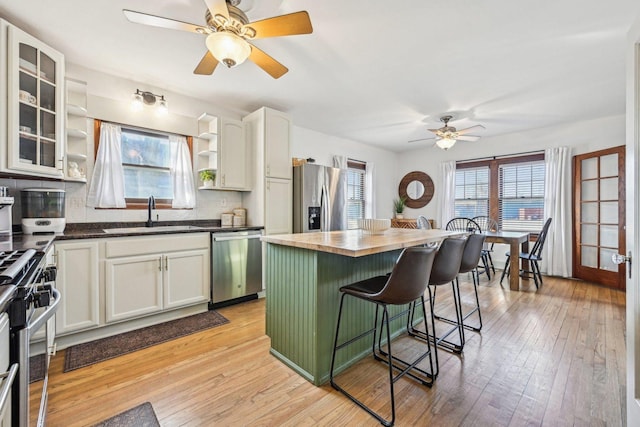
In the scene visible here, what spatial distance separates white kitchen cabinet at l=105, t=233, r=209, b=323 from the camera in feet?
7.79

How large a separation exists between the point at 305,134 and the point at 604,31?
362cm

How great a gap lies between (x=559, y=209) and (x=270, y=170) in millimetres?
4568

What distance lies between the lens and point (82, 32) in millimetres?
2182

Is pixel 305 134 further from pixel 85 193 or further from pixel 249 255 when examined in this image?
pixel 85 193

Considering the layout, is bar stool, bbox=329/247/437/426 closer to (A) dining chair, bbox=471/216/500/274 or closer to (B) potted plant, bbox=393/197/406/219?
(A) dining chair, bbox=471/216/500/274

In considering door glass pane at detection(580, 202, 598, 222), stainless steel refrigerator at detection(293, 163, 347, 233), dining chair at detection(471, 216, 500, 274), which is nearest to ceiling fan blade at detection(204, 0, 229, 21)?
stainless steel refrigerator at detection(293, 163, 347, 233)

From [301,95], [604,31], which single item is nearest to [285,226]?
[301,95]

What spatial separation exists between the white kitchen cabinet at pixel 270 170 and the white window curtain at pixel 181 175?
0.74 metres

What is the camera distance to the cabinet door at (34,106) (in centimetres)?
192

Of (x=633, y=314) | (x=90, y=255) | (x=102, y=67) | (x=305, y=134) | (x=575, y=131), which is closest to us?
(x=633, y=314)

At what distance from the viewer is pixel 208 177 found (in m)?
3.39

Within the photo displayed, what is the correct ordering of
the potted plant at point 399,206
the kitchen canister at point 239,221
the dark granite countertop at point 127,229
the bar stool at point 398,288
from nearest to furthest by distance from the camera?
the bar stool at point 398,288
the dark granite countertop at point 127,229
the kitchen canister at point 239,221
the potted plant at point 399,206

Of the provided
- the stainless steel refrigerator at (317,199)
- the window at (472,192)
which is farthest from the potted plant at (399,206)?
the stainless steel refrigerator at (317,199)

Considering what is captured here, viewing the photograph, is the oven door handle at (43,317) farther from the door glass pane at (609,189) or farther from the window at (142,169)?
the door glass pane at (609,189)
